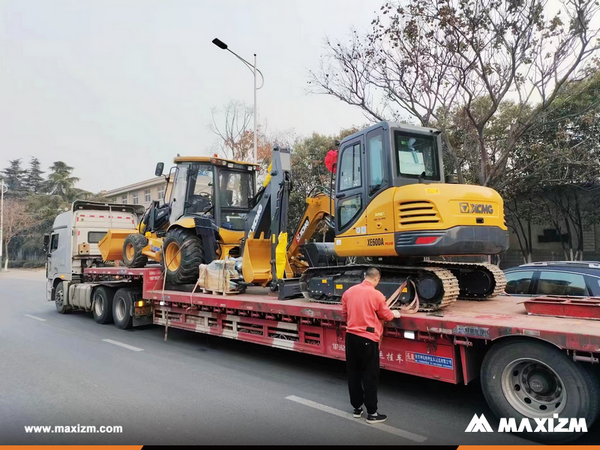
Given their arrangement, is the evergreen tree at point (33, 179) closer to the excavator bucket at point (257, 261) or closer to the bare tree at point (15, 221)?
the bare tree at point (15, 221)

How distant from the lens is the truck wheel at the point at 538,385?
3.89 meters

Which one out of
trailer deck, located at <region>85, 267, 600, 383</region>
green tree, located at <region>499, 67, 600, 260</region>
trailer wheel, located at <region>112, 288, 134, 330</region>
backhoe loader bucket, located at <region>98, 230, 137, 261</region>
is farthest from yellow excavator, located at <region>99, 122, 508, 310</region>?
green tree, located at <region>499, 67, 600, 260</region>

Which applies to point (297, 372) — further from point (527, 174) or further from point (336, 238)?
point (527, 174)

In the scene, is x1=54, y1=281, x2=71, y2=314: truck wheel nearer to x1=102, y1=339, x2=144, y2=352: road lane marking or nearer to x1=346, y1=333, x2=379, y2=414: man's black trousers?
x1=102, y1=339, x2=144, y2=352: road lane marking

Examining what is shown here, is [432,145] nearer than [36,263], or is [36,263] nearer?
[432,145]

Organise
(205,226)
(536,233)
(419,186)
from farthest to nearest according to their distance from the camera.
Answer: (536,233), (205,226), (419,186)

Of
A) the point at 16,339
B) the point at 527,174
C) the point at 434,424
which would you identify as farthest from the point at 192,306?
the point at 527,174

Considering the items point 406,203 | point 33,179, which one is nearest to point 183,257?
point 406,203

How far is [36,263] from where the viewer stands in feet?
155

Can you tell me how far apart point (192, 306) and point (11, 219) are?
45.2 metres

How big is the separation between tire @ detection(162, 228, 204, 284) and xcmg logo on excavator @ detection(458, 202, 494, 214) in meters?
5.44

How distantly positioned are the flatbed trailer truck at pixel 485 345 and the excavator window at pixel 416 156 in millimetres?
1879

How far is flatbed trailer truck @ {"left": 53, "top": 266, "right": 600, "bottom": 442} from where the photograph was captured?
392 cm

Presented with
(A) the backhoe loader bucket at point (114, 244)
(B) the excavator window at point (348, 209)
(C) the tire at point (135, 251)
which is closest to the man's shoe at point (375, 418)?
(B) the excavator window at point (348, 209)
